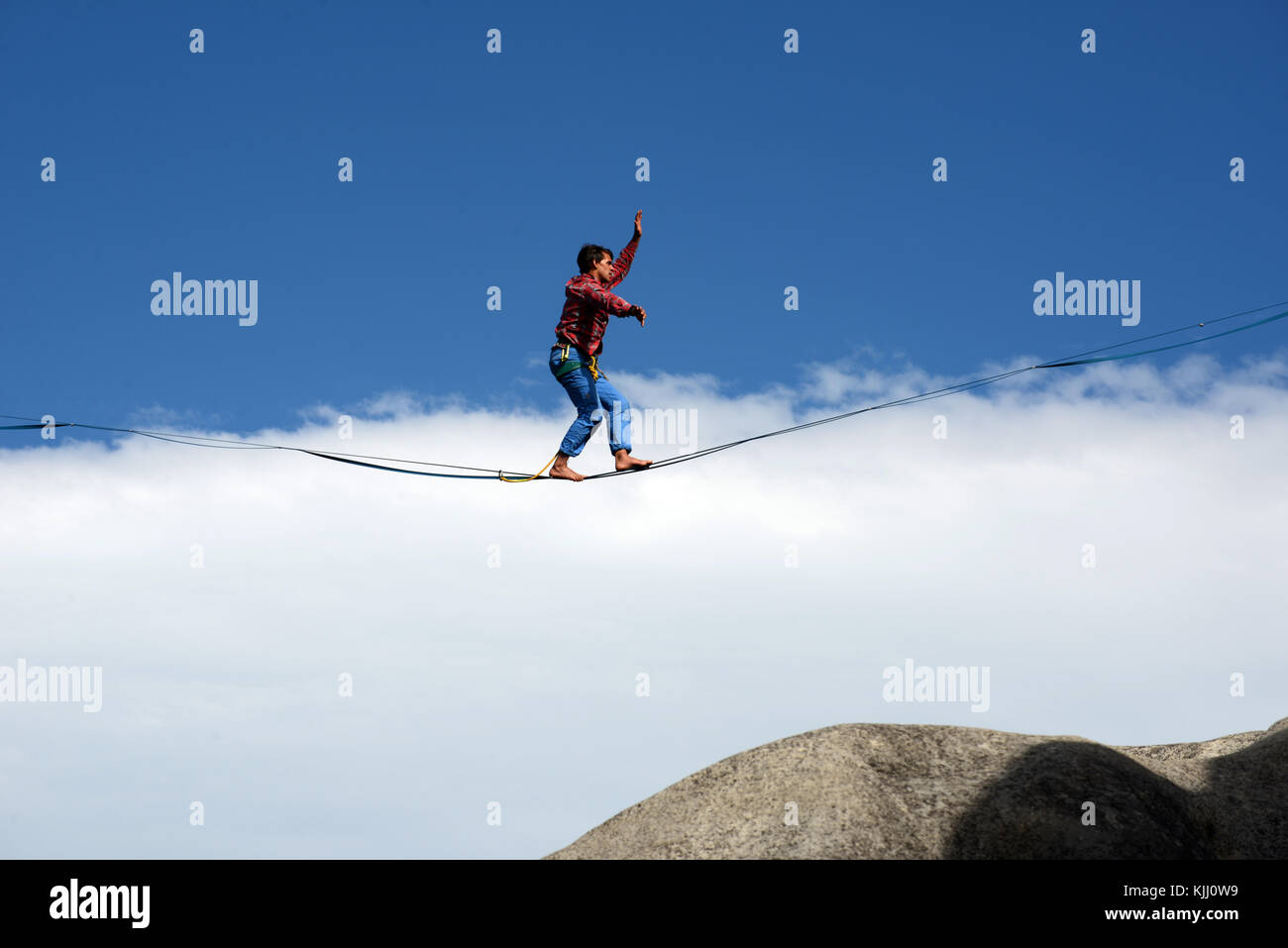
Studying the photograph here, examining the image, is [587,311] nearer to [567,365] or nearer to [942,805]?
[567,365]

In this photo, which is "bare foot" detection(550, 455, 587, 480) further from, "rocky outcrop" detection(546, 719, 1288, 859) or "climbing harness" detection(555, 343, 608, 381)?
"rocky outcrop" detection(546, 719, 1288, 859)

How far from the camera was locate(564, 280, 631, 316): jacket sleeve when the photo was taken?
15508 millimetres

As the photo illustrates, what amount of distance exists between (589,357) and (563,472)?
1611 millimetres

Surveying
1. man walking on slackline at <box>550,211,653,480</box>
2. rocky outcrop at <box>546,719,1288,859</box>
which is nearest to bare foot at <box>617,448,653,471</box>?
man walking on slackline at <box>550,211,653,480</box>

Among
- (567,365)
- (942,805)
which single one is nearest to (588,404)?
(567,365)

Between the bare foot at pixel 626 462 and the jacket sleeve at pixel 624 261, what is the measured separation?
2300mm

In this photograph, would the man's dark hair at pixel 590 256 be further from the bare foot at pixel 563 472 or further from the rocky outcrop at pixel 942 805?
the rocky outcrop at pixel 942 805
